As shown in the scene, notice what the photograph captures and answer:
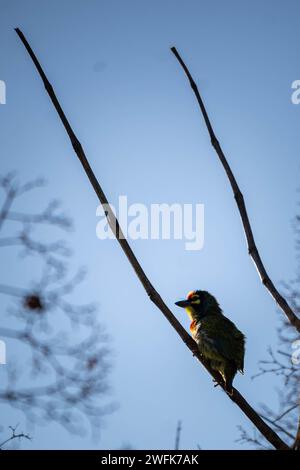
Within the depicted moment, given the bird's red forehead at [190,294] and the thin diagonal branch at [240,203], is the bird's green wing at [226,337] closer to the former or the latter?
the bird's red forehead at [190,294]

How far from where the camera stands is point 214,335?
5879 mm

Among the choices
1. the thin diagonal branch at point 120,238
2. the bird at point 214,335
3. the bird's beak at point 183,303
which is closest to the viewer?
the thin diagonal branch at point 120,238

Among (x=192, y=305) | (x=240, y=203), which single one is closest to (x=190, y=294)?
(x=192, y=305)

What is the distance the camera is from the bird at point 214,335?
560cm

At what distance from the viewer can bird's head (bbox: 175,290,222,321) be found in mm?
6488

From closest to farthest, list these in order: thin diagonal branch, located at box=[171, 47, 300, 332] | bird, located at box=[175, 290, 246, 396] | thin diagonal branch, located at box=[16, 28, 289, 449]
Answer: thin diagonal branch, located at box=[16, 28, 289, 449] < thin diagonal branch, located at box=[171, 47, 300, 332] < bird, located at box=[175, 290, 246, 396]

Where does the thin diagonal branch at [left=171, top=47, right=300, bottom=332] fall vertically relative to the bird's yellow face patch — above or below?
below

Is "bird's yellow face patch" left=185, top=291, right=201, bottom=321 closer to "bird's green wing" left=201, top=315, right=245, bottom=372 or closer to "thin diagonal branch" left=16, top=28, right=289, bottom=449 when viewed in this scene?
"bird's green wing" left=201, top=315, right=245, bottom=372

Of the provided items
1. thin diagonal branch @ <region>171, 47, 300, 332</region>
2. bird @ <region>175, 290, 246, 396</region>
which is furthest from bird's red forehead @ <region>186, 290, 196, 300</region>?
thin diagonal branch @ <region>171, 47, 300, 332</region>

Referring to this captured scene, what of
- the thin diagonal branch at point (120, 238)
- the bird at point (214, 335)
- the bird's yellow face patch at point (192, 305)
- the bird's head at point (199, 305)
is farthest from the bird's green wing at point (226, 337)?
the thin diagonal branch at point (120, 238)

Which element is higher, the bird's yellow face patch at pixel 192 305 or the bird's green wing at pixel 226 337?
the bird's yellow face patch at pixel 192 305
